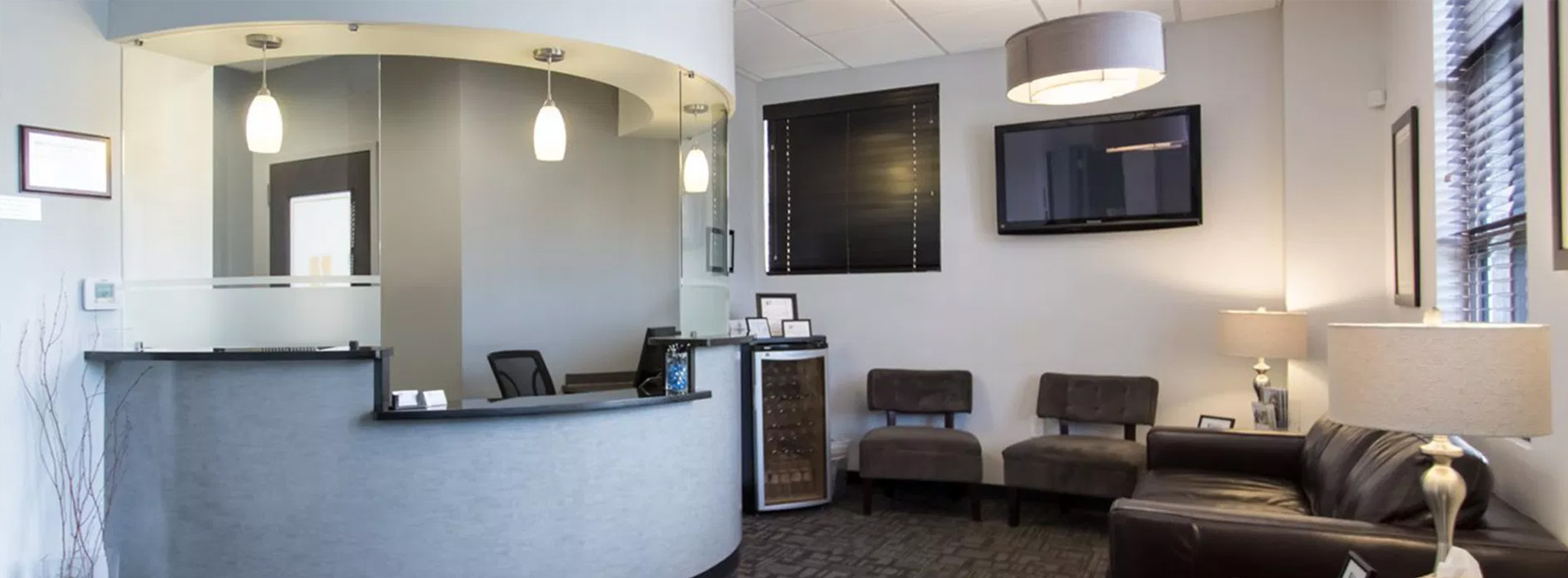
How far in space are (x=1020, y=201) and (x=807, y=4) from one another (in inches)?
72.4

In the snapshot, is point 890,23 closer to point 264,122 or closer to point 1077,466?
point 1077,466

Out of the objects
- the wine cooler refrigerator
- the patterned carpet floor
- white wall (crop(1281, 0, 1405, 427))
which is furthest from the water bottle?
white wall (crop(1281, 0, 1405, 427))

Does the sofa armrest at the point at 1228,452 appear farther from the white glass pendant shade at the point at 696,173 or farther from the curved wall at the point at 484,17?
the curved wall at the point at 484,17

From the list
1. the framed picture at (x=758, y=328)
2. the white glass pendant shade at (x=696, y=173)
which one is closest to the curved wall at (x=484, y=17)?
the white glass pendant shade at (x=696, y=173)

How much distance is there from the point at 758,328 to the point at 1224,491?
9.26 feet

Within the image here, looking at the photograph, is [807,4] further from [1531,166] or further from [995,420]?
[1531,166]

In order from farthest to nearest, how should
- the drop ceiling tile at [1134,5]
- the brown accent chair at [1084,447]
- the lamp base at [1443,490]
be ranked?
the drop ceiling tile at [1134,5], the brown accent chair at [1084,447], the lamp base at [1443,490]

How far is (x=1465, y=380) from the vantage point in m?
1.84

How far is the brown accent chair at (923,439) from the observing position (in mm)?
5129

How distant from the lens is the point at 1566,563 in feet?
7.08

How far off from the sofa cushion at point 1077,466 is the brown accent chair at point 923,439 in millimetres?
260

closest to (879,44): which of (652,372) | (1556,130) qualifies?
(652,372)

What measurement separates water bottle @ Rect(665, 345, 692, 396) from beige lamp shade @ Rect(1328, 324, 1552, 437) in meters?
2.58

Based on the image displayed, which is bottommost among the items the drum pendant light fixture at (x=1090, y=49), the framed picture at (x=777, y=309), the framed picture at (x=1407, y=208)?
the framed picture at (x=777, y=309)
